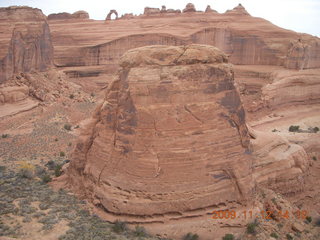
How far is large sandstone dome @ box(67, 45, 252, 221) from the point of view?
482 inches

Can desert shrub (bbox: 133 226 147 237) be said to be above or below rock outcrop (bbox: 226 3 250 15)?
below

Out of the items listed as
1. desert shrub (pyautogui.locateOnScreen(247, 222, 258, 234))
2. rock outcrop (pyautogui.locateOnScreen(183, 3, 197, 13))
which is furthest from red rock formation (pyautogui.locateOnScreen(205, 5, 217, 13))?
desert shrub (pyautogui.locateOnScreen(247, 222, 258, 234))

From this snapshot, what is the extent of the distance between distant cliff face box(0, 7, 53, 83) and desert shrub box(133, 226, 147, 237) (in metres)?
24.5

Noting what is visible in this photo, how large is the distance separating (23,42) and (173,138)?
88.5ft

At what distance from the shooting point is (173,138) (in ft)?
40.2

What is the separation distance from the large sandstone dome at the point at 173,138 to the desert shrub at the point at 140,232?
1.69 ft

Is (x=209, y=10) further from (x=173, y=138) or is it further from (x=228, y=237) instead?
(x=228, y=237)

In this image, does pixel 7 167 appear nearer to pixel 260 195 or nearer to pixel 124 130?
pixel 124 130

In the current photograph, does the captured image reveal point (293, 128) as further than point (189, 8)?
No

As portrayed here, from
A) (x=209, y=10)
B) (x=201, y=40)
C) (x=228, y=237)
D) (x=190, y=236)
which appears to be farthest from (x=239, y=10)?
(x=190, y=236)

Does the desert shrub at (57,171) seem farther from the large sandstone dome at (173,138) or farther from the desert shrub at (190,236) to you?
the desert shrub at (190,236)

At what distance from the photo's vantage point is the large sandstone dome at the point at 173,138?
482 inches

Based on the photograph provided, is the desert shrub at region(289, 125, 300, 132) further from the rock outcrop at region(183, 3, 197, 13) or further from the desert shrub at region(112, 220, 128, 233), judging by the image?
the rock outcrop at region(183, 3, 197, 13)

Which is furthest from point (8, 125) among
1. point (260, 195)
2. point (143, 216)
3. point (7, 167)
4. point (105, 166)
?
point (260, 195)
